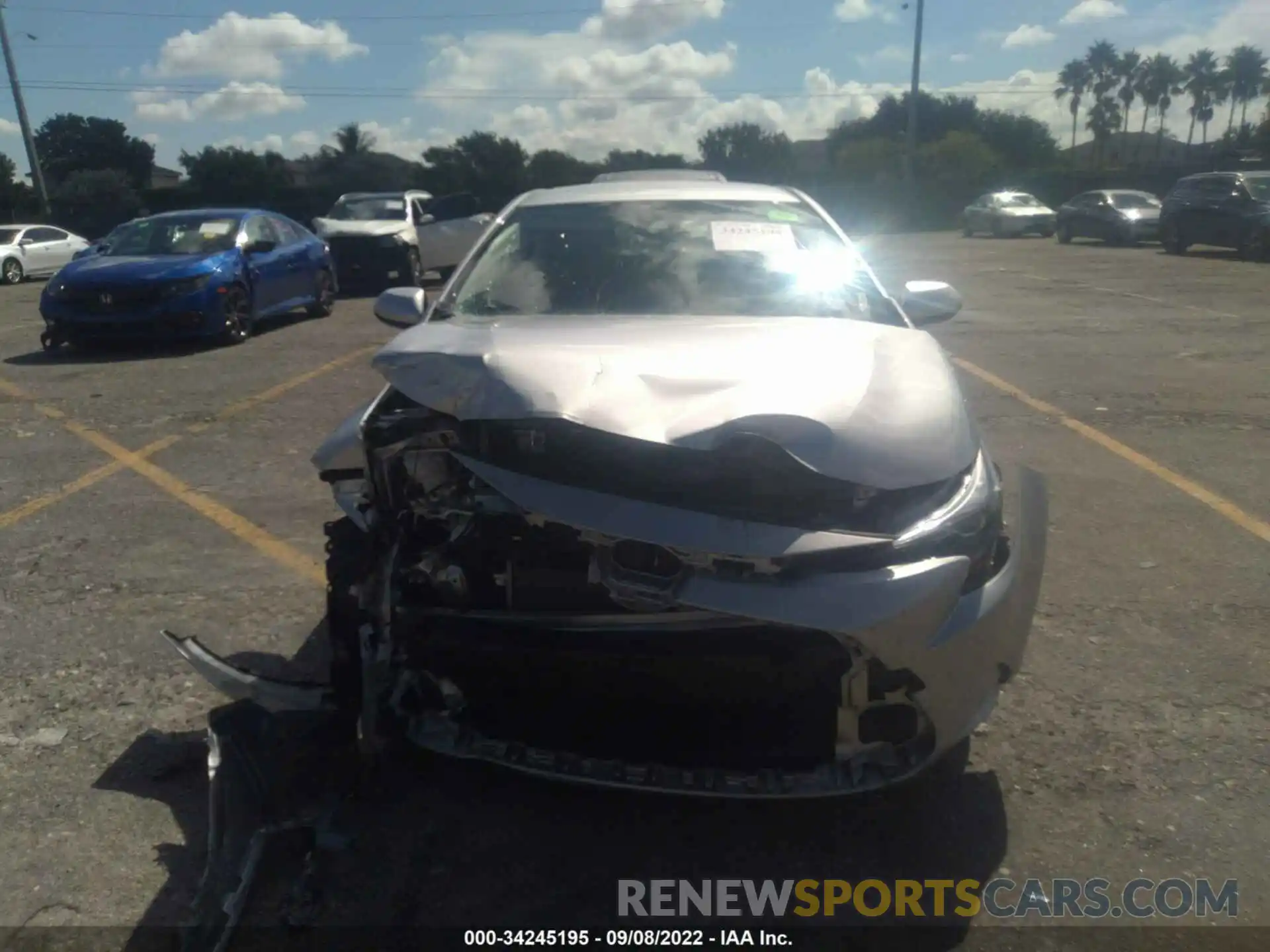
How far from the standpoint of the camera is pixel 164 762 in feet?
11.7

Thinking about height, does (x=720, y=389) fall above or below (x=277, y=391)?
above

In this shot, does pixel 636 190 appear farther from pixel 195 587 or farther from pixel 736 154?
pixel 736 154

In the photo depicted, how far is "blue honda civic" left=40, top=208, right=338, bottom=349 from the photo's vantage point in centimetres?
1148

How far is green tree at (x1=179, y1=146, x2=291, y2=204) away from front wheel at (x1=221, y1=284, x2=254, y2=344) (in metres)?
32.5

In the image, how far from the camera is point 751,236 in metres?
4.79

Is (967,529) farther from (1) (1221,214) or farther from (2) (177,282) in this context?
(1) (1221,214)

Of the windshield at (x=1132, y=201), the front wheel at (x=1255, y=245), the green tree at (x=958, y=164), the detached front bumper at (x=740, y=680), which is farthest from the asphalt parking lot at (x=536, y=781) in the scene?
the green tree at (x=958, y=164)

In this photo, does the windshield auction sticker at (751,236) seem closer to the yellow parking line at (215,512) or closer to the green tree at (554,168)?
the yellow parking line at (215,512)

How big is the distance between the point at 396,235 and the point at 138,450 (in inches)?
410


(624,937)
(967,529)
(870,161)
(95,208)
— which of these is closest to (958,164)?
(870,161)

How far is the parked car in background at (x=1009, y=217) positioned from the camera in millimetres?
35531

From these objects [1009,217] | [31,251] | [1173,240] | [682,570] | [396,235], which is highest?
[682,570]

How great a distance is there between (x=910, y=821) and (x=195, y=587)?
320 cm

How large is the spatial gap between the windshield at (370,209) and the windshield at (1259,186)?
16260 millimetres
